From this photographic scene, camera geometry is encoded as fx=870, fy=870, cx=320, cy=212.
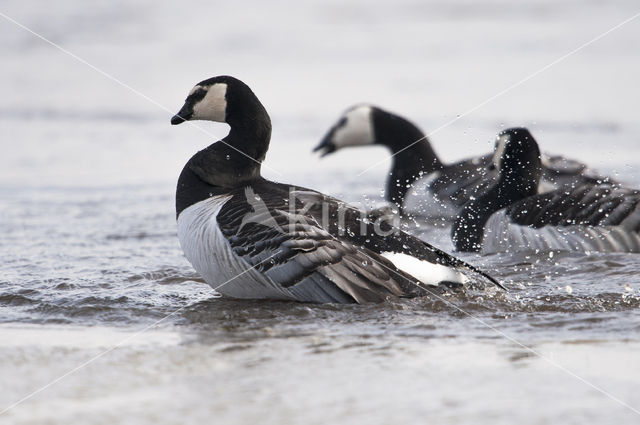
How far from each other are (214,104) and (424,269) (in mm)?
1796

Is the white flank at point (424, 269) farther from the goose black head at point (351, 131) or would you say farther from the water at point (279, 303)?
the goose black head at point (351, 131)

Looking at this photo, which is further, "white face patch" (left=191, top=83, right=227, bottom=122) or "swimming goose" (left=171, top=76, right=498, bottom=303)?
"white face patch" (left=191, top=83, right=227, bottom=122)

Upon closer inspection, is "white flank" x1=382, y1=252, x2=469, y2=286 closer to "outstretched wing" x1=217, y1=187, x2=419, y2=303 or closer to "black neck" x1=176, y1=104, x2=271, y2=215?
"outstretched wing" x1=217, y1=187, x2=419, y2=303

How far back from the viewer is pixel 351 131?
10062 millimetres

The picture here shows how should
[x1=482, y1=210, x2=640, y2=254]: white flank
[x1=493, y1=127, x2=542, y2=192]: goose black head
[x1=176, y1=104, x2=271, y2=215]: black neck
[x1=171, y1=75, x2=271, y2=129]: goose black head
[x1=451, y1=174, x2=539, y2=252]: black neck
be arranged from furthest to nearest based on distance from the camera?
[x1=493, y1=127, x2=542, y2=192]: goose black head, [x1=451, y1=174, x2=539, y2=252]: black neck, [x1=482, y1=210, x2=640, y2=254]: white flank, [x1=171, y1=75, x2=271, y2=129]: goose black head, [x1=176, y1=104, x2=271, y2=215]: black neck

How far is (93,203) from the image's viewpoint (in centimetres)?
868

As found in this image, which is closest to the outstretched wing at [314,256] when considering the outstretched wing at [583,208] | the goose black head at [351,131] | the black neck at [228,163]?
the black neck at [228,163]

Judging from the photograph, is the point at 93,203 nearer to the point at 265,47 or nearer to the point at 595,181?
the point at 595,181

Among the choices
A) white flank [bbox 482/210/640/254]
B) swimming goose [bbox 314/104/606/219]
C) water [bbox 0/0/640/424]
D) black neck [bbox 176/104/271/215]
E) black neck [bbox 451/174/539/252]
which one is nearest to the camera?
water [bbox 0/0/640/424]

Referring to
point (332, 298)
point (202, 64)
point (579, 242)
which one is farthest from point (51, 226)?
point (202, 64)

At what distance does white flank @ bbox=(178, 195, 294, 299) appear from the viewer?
498 centimetres

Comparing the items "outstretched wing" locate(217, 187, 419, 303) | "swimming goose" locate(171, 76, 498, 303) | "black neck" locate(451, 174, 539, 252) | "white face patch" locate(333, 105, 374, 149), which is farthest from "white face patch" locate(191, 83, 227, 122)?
"white face patch" locate(333, 105, 374, 149)

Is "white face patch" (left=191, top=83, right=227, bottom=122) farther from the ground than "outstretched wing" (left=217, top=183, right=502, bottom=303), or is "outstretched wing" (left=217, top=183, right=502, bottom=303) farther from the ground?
"white face patch" (left=191, top=83, right=227, bottom=122)

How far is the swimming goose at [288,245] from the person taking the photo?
15.8 feet
